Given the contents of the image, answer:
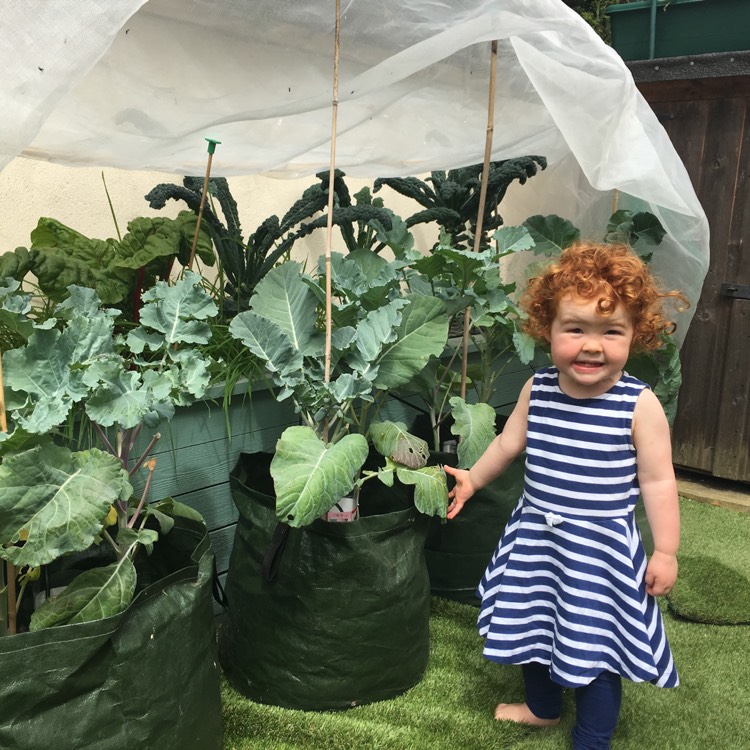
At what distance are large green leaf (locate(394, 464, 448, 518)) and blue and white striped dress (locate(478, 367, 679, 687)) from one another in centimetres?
18

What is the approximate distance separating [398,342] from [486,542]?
0.71 meters

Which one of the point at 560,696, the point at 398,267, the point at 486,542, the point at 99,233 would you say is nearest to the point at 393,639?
the point at 560,696

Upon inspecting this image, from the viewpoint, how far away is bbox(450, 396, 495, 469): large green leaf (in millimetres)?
1677

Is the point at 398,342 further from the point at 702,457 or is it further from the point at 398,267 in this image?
the point at 702,457

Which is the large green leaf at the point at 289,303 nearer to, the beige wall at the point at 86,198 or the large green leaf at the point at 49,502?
the large green leaf at the point at 49,502

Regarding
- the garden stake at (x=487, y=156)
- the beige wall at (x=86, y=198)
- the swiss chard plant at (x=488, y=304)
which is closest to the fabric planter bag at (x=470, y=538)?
the swiss chard plant at (x=488, y=304)

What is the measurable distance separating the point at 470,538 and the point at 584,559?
0.62 metres

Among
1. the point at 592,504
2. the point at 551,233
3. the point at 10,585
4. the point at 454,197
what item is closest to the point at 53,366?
the point at 10,585

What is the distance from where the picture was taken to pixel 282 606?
1.53 m

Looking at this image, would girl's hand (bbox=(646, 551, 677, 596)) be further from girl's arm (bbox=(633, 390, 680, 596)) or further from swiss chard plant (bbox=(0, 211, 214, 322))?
swiss chard plant (bbox=(0, 211, 214, 322))

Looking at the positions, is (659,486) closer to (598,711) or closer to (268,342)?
(598,711)

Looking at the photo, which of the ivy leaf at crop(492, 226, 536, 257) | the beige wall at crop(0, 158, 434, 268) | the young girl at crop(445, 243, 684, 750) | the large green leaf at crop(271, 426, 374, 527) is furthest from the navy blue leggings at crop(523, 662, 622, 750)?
the beige wall at crop(0, 158, 434, 268)

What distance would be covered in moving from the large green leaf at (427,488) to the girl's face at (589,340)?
1.13 feet

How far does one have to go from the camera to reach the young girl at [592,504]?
134 centimetres
